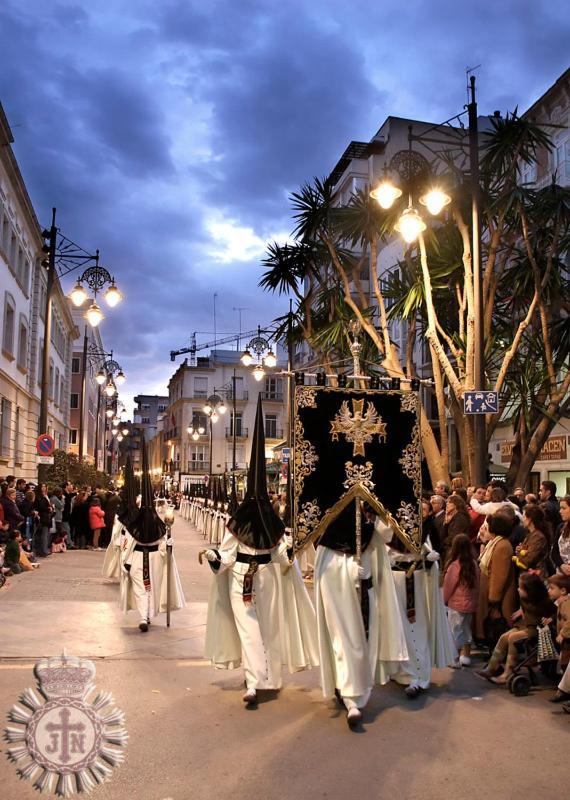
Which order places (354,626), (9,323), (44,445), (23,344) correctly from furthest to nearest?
(23,344) < (9,323) < (44,445) < (354,626)

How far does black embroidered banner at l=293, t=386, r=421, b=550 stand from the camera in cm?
650

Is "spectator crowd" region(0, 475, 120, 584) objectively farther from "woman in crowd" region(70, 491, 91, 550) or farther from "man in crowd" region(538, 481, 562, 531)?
"man in crowd" region(538, 481, 562, 531)

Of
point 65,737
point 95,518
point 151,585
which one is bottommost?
point 151,585

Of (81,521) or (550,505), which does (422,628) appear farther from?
(81,521)

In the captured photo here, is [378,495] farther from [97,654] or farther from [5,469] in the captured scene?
[5,469]

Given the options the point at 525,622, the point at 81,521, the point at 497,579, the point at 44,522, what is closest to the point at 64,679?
the point at 525,622

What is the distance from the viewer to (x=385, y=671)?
662 cm

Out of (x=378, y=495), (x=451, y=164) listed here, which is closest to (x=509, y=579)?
(x=378, y=495)

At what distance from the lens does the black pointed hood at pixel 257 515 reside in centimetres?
679

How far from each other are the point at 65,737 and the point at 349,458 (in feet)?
13.1

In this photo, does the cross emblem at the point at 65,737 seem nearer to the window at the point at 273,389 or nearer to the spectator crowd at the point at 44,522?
the spectator crowd at the point at 44,522

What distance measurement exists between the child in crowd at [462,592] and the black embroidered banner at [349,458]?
1467mm

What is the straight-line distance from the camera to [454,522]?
972 cm

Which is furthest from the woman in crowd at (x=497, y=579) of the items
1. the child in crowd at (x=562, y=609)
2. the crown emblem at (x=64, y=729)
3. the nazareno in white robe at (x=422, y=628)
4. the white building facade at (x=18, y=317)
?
the white building facade at (x=18, y=317)
